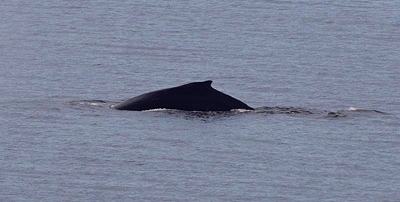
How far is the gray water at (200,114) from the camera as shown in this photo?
20922 mm

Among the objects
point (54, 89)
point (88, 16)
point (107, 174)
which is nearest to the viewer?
point (107, 174)

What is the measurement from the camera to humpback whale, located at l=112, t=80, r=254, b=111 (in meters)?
26.8

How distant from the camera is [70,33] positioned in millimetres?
43188

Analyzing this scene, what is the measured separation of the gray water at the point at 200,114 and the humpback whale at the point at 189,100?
0.80 feet

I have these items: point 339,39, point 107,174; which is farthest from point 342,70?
point 107,174

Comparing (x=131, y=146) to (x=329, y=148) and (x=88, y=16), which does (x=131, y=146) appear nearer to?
(x=329, y=148)

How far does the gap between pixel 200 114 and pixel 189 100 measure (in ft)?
1.36

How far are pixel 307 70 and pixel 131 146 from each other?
12531mm

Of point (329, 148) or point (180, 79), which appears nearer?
point (329, 148)

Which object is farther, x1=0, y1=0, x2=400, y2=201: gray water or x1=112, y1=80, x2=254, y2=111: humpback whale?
x1=112, y1=80, x2=254, y2=111: humpback whale

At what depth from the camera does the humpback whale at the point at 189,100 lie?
88.0ft

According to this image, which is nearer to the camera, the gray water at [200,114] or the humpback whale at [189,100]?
the gray water at [200,114]

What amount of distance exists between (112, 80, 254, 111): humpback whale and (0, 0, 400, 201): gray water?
24 centimetres

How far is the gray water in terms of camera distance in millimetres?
20922
